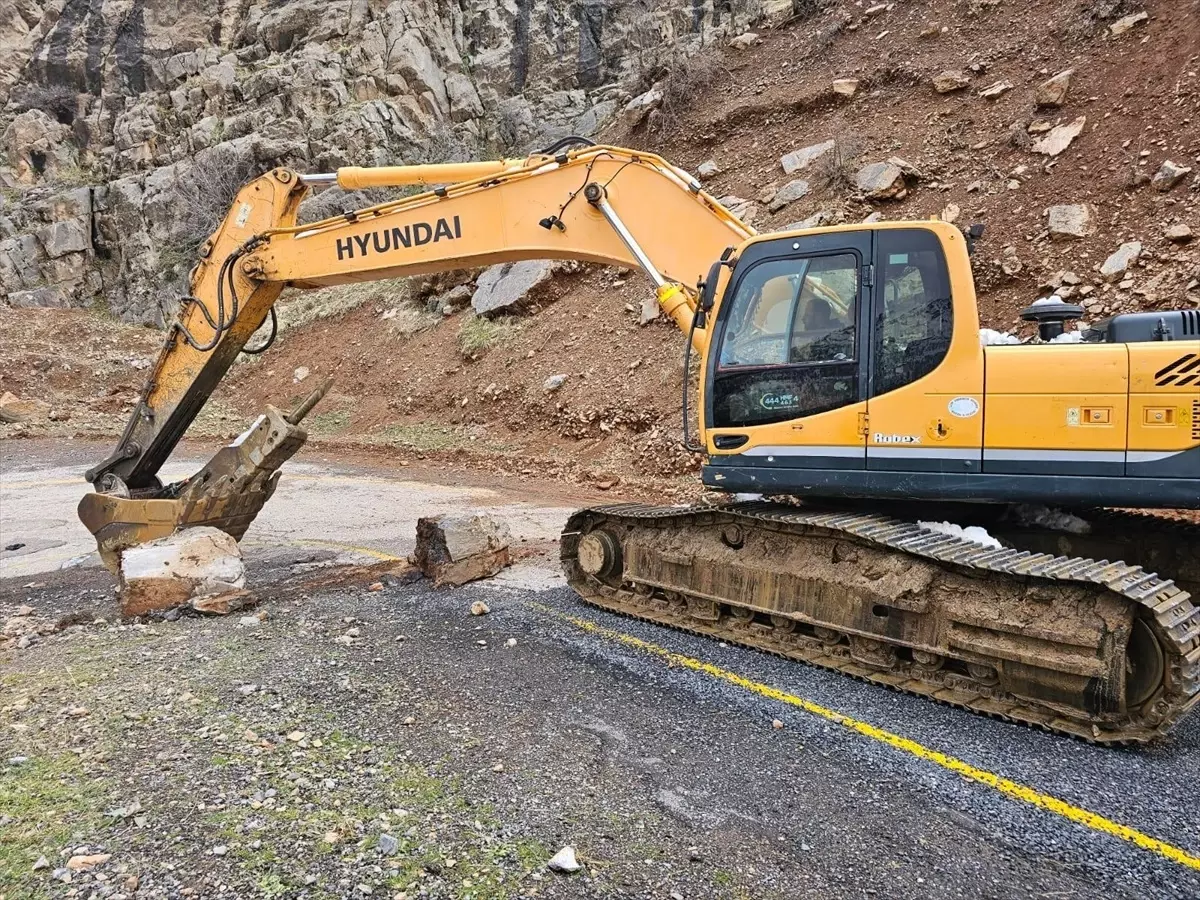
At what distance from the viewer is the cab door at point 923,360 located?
14.4 ft

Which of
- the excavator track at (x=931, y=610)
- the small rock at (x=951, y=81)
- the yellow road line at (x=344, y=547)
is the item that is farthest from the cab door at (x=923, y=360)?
the small rock at (x=951, y=81)

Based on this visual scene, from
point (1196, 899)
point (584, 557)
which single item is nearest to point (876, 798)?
point (1196, 899)

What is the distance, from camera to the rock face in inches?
1134

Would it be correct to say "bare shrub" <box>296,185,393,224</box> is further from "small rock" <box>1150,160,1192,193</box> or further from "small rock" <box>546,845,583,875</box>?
"small rock" <box>546,845,583,875</box>

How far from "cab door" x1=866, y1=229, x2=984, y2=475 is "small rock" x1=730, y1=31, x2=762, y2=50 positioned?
58.0 ft

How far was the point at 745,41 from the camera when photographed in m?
19.8

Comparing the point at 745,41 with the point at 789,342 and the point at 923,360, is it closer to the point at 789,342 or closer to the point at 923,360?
the point at 789,342

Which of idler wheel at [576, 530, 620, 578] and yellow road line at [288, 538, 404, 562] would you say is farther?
yellow road line at [288, 538, 404, 562]

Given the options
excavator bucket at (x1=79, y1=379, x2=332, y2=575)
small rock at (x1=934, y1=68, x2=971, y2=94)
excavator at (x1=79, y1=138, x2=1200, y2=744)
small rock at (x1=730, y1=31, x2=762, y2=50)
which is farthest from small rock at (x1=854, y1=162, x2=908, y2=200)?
excavator bucket at (x1=79, y1=379, x2=332, y2=575)

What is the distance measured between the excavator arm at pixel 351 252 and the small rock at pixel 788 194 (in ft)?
31.9

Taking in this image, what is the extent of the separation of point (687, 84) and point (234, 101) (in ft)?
70.4

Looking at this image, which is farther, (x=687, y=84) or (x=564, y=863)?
(x=687, y=84)

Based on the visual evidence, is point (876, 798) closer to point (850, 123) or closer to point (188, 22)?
point (850, 123)

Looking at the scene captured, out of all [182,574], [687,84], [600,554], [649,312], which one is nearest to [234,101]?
[687,84]
